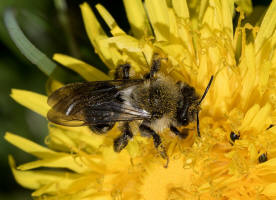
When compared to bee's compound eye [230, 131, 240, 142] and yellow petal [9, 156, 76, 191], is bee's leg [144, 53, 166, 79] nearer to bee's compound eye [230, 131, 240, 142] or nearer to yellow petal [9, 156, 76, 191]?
bee's compound eye [230, 131, 240, 142]

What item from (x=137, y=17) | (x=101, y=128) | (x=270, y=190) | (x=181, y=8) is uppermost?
(x=181, y=8)

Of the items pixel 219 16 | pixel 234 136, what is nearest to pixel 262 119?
pixel 234 136

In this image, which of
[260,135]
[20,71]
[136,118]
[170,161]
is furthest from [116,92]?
[20,71]

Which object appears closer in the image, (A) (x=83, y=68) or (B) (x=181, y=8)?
(B) (x=181, y=8)

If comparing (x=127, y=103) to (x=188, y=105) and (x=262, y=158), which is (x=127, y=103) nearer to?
(x=188, y=105)

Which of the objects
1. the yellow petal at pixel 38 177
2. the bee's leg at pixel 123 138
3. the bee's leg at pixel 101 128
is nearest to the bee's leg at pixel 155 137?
the bee's leg at pixel 123 138

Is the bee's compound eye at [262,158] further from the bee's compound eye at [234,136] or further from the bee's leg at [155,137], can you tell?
the bee's leg at [155,137]
